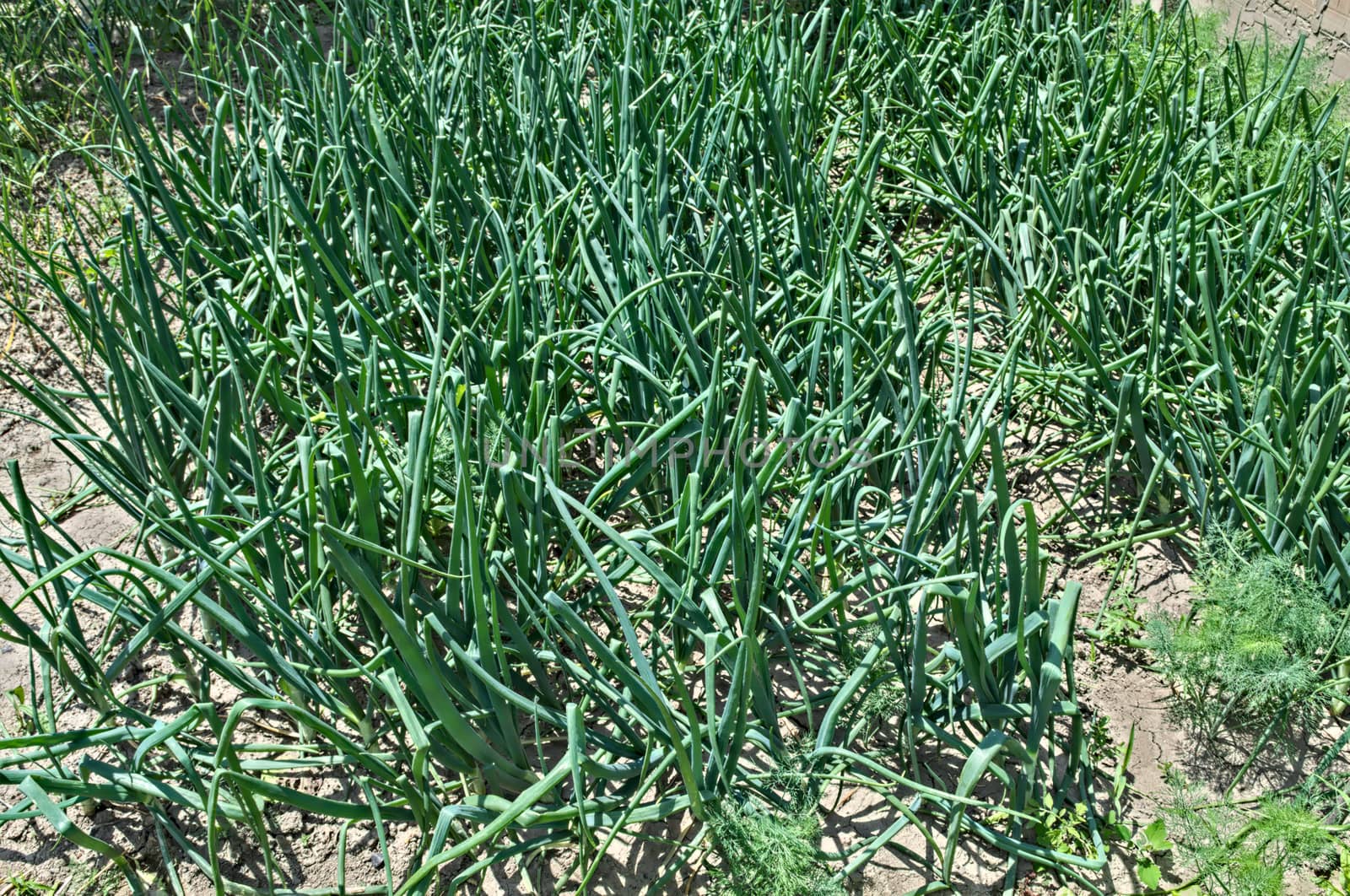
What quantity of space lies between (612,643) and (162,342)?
973mm

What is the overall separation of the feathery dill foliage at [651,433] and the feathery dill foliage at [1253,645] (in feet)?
0.30

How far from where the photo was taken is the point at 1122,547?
82.5 inches

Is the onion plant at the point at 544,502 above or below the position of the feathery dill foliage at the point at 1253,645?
above

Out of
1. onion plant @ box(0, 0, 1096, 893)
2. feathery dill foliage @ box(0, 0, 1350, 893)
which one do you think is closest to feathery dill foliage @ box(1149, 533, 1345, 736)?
feathery dill foliage @ box(0, 0, 1350, 893)

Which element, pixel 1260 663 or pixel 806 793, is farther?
pixel 1260 663

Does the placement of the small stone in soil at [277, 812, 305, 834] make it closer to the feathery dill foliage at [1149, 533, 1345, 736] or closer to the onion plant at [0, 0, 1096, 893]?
the onion plant at [0, 0, 1096, 893]

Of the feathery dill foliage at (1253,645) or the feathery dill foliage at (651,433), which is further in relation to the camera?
the feathery dill foliage at (1253,645)

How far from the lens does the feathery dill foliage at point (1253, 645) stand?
1.73 meters

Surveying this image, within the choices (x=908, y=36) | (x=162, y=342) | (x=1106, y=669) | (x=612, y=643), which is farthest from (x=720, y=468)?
(x=908, y=36)

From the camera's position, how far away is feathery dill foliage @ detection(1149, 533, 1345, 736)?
1726mm

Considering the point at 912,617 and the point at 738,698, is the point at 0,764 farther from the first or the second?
the point at 912,617

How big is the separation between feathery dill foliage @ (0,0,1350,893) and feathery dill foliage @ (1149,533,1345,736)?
0.09m

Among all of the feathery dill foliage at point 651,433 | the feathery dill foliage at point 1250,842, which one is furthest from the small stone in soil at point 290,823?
the feathery dill foliage at point 1250,842

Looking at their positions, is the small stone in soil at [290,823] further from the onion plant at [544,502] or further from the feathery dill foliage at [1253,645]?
the feathery dill foliage at [1253,645]
